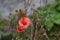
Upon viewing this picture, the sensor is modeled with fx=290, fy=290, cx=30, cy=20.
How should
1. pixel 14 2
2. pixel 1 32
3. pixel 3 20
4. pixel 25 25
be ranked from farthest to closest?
pixel 14 2, pixel 3 20, pixel 1 32, pixel 25 25

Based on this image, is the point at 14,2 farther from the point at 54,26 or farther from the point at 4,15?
the point at 54,26

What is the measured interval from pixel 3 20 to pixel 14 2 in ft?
1.76

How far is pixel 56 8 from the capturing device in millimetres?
4137

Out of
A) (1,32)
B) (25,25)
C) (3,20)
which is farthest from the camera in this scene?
(3,20)

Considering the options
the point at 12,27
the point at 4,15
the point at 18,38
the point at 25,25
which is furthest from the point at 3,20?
the point at 25,25

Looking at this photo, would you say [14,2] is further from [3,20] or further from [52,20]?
[52,20]

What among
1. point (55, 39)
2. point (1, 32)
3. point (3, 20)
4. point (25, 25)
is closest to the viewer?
point (25, 25)

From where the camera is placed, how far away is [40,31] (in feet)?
9.98

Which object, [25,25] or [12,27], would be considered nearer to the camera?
[25,25]

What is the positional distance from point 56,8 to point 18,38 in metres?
1.12

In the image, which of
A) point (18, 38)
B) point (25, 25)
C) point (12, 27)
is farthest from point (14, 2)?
point (25, 25)

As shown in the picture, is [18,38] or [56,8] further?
[56,8]

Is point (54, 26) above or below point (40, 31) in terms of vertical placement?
below

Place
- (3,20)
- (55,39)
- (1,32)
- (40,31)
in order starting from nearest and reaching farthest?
(40,31) < (55,39) < (1,32) < (3,20)
